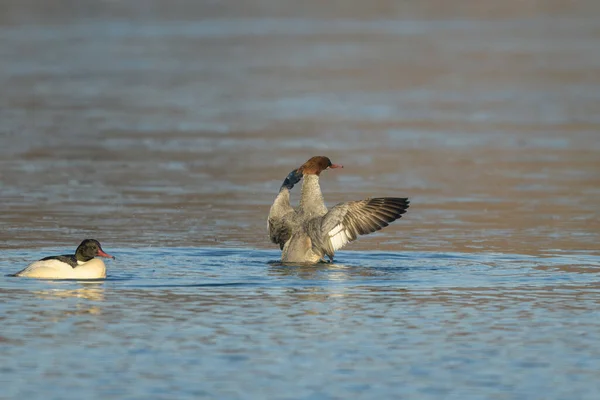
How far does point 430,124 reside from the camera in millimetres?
28172

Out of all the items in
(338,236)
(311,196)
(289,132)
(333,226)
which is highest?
(289,132)

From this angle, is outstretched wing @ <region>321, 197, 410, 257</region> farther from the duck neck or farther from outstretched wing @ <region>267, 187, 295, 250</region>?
outstretched wing @ <region>267, 187, 295, 250</region>

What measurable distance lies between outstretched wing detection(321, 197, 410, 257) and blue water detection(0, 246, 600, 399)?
0.29m

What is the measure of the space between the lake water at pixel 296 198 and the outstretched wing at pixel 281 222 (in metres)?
A: 0.30

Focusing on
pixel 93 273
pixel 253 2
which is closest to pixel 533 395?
pixel 93 273

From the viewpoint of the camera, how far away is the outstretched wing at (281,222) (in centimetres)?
1501

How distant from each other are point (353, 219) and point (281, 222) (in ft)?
2.94

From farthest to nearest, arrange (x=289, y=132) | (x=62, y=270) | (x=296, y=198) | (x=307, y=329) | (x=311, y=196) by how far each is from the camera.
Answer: (x=289, y=132)
(x=296, y=198)
(x=311, y=196)
(x=62, y=270)
(x=307, y=329)

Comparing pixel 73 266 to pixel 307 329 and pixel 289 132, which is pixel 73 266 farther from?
pixel 289 132

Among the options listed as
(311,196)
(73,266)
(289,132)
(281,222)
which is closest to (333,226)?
(311,196)

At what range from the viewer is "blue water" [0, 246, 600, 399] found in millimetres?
9234

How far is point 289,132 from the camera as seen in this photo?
88.1ft

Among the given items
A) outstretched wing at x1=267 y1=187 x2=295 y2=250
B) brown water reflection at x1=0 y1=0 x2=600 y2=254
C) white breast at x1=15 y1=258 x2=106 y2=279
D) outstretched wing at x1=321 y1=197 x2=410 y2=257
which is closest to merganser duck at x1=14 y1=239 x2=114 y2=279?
white breast at x1=15 y1=258 x2=106 y2=279

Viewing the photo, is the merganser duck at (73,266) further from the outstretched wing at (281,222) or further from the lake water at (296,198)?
the outstretched wing at (281,222)
